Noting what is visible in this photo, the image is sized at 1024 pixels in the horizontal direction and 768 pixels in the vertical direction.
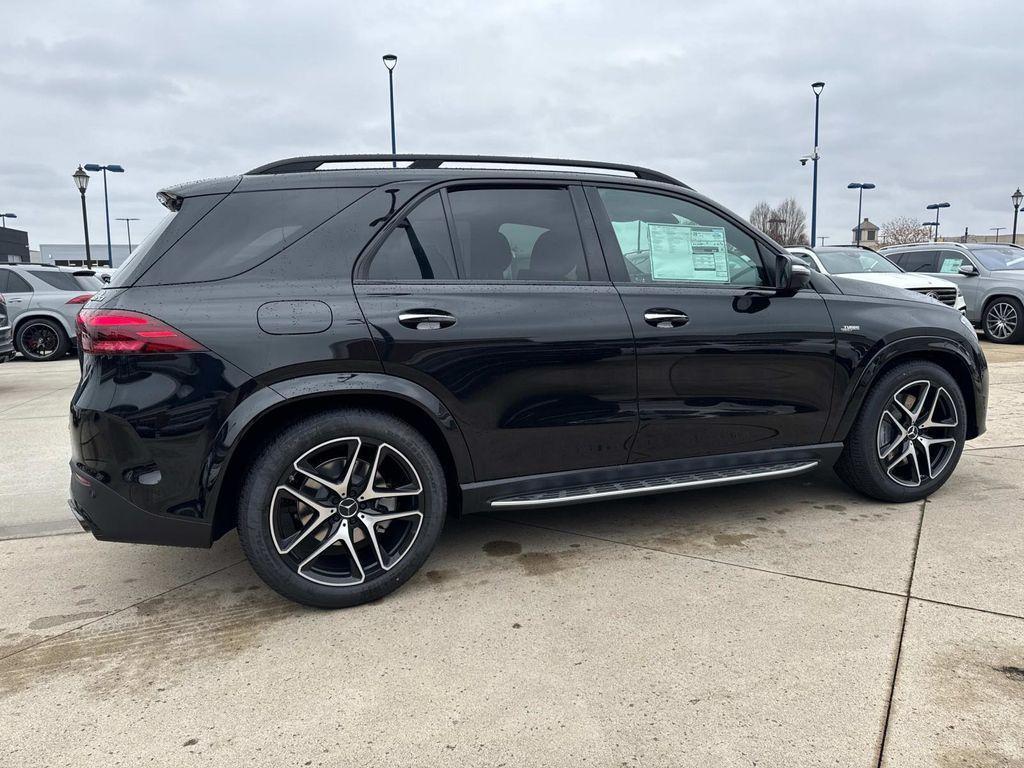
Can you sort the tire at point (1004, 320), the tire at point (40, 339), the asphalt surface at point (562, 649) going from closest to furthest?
the asphalt surface at point (562, 649)
the tire at point (1004, 320)
the tire at point (40, 339)

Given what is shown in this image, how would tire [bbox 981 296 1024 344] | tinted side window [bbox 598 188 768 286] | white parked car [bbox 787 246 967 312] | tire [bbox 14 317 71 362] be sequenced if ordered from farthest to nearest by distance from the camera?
tire [bbox 14 317 71 362] → tire [bbox 981 296 1024 344] → white parked car [bbox 787 246 967 312] → tinted side window [bbox 598 188 768 286]

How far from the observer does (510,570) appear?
3.18 metres

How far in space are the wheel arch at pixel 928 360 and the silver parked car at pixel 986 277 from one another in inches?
370

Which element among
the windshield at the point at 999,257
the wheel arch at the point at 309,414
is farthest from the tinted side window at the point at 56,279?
the windshield at the point at 999,257

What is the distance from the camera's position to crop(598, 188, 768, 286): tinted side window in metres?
3.33

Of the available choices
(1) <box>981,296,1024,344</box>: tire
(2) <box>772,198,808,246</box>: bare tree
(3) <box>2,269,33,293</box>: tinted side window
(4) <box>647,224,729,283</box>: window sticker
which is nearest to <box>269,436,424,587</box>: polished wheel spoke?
(4) <box>647,224,729,283</box>: window sticker

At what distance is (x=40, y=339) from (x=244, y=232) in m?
11.3

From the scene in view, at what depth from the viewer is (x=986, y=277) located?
11977mm

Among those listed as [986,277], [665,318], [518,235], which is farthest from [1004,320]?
[518,235]

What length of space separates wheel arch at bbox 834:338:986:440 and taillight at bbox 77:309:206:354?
310cm

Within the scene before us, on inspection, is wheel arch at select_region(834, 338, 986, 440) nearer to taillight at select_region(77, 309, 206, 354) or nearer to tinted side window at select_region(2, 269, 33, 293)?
taillight at select_region(77, 309, 206, 354)

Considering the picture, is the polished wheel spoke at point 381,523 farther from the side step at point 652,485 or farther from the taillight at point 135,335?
the taillight at point 135,335

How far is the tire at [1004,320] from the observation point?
11531mm

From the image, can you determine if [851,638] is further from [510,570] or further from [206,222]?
[206,222]
